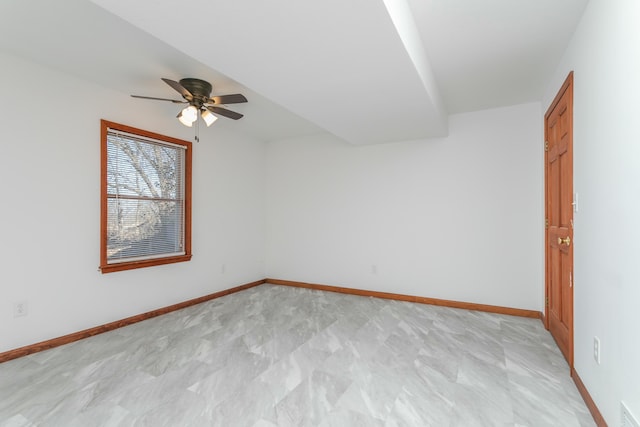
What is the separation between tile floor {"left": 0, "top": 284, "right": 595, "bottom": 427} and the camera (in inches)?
71.3

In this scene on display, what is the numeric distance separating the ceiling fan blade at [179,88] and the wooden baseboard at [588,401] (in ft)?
11.8

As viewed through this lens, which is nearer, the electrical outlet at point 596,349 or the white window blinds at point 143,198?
the electrical outlet at point 596,349

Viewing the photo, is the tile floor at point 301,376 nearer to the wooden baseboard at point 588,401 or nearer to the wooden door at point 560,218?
the wooden baseboard at point 588,401

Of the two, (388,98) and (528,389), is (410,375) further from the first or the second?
(388,98)

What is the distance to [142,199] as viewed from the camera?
353 centimetres

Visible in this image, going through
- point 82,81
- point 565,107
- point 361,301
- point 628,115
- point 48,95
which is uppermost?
point 82,81

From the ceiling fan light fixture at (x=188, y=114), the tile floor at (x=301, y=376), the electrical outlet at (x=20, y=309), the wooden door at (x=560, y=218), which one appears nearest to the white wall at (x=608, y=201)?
the wooden door at (x=560, y=218)

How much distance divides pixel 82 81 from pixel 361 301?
13.1 ft

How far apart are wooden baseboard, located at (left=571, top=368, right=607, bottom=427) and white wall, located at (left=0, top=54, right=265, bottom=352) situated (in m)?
3.98

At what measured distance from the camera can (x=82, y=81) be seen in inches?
118

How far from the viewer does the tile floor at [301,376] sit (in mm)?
1812

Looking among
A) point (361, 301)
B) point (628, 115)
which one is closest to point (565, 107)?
point (628, 115)

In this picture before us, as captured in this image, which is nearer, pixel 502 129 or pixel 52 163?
pixel 52 163

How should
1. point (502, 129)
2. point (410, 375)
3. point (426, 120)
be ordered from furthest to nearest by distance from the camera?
1. point (502, 129)
2. point (426, 120)
3. point (410, 375)
